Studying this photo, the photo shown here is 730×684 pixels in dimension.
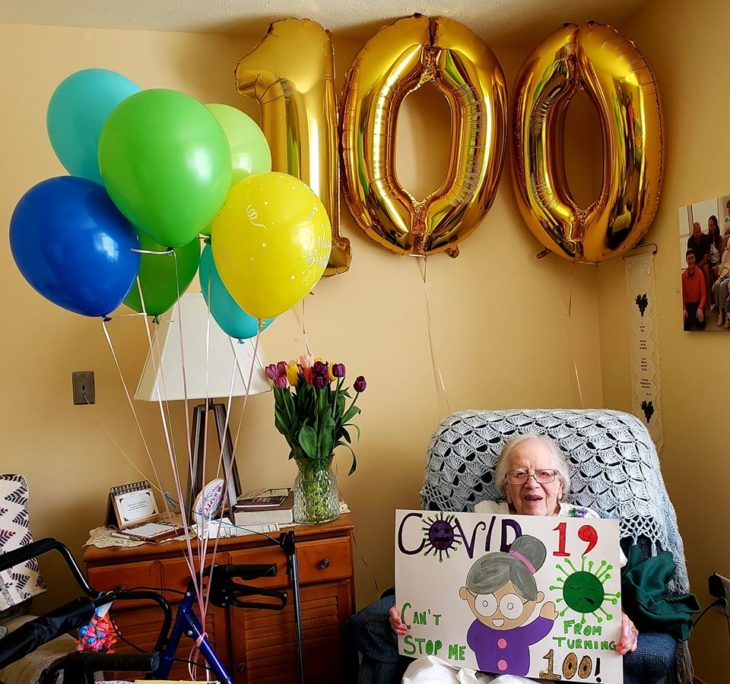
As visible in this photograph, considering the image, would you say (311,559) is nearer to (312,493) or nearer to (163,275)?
(312,493)

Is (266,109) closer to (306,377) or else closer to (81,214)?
(306,377)

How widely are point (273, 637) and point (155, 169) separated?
1.42m

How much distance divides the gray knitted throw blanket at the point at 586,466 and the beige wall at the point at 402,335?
36 centimetres

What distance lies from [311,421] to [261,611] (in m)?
0.58

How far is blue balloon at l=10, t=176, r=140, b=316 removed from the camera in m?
1.29

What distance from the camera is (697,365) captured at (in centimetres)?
217

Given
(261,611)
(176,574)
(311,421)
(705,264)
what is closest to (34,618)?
(176,574)

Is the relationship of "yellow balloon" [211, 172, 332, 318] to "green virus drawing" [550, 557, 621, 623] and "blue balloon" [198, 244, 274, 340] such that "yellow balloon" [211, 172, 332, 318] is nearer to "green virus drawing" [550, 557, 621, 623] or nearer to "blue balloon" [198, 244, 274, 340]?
"blue balloon" [198, 244, 274, 340]

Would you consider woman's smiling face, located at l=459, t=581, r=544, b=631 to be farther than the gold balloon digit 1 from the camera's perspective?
No

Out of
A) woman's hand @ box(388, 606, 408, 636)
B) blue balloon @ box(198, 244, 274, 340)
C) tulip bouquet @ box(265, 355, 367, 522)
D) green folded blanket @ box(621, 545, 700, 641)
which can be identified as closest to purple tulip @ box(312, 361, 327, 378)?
tulip bouquet @ box(265, 355, 367, 522)

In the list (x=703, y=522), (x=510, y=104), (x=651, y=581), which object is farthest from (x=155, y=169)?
(x=703, y=522)

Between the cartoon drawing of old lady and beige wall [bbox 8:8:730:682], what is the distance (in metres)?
0.92

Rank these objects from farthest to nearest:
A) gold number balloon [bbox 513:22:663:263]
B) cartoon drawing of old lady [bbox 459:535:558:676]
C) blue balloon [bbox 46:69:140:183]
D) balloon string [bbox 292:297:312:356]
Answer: balloon string [bbox 292:297:312:356] → gold number balloon [bbox 513:22:663:263] → cartoon drawing of old lady [bbox 459:535:558:676] → blue balloon [bbox 46:69:140:183]

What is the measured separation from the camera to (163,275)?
162 cm
